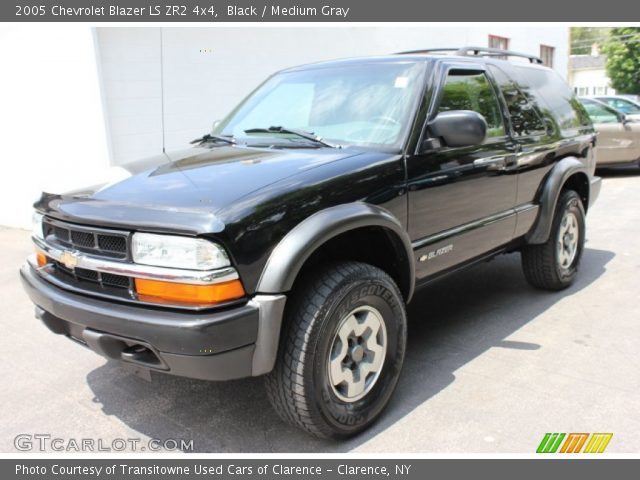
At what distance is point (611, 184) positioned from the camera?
10820 millimetres

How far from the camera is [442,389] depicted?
3.43 meters

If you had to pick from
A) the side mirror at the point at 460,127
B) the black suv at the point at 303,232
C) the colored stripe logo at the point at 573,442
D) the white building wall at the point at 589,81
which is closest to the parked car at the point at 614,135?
the black suv at the point at 303,232

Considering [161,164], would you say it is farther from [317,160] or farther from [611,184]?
[611,184]

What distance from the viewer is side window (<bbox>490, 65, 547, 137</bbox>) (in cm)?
434

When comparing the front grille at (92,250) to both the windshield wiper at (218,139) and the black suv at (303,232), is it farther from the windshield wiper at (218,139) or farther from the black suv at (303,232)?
the windshield wiper at (218,139)

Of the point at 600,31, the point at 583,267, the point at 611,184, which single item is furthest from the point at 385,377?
the point at 600,31

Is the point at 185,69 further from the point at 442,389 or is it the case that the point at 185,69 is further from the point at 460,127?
the point at 442,389

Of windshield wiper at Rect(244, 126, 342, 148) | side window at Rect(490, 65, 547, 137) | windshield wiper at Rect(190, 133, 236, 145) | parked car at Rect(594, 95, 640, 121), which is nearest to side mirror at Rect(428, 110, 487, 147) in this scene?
windshield wiper at Rect(244, 126, 342, 148)

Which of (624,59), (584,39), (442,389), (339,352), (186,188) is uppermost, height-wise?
(584,39)

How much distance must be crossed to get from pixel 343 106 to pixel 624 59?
39.0 m

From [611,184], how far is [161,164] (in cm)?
977

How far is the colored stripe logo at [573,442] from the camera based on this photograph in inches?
111

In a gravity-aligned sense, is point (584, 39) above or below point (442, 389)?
above

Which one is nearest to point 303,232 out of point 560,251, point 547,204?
point 547,204
